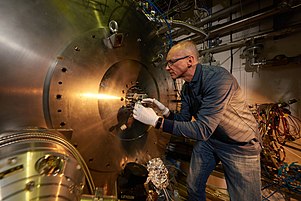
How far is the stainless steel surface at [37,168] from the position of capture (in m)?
0.36

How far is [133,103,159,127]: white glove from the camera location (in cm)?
84

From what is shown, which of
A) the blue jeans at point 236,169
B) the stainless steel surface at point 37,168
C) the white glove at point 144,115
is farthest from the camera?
the blue jeans at point 236,169

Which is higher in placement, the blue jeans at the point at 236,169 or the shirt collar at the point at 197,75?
the shirt collar at the point at 197,75

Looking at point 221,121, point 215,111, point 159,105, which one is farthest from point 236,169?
point 159,105

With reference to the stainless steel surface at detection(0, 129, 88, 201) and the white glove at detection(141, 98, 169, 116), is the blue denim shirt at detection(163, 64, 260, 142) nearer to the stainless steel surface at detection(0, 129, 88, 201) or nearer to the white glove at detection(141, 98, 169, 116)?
the white glove at detection(141, 98, 169, 116)

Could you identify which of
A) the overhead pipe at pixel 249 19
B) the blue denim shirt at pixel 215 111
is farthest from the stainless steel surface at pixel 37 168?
the overhead pipe at pixel 249 19

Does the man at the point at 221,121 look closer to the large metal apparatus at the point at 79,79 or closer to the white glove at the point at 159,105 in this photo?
the white glove at the point at 159,105

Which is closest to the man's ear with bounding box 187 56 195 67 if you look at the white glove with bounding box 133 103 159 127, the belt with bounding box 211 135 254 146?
the white glove with bounding box 133 103 159 127

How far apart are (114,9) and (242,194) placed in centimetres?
129

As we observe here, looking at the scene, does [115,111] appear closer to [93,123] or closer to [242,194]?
[93,123]

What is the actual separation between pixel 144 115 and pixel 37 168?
535 mm

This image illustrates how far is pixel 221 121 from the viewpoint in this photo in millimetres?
1051

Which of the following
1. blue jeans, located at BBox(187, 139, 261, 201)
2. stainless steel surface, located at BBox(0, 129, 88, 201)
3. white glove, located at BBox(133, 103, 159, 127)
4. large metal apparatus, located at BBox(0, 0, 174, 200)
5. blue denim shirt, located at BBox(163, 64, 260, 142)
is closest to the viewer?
stainless steel surface, located at BBox(0, 129, 88, 201)

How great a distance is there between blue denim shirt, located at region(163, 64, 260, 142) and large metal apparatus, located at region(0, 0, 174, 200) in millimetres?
240
